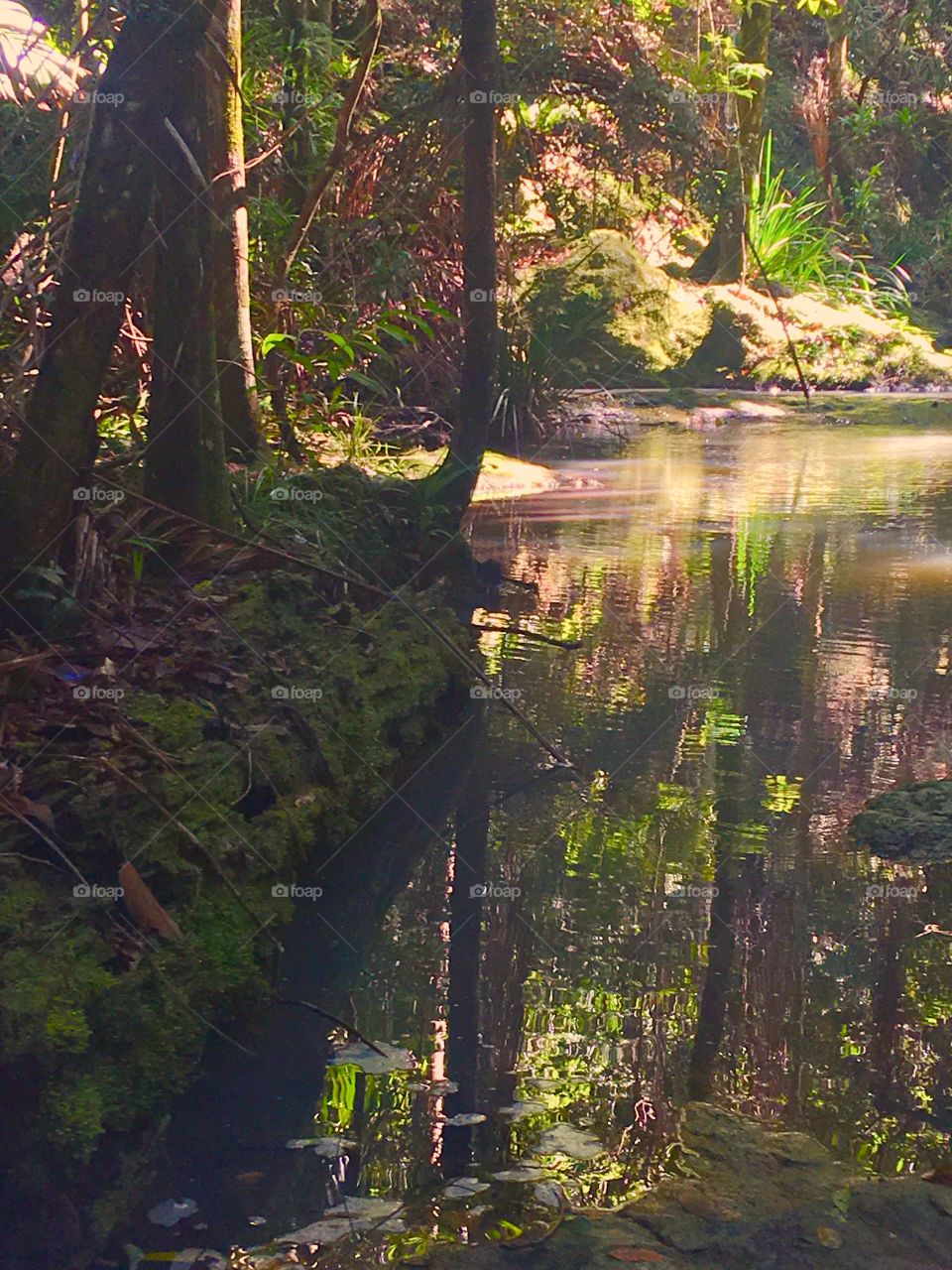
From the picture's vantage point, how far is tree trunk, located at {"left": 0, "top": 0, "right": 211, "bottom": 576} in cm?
432

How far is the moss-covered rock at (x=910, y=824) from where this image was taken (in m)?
4.85

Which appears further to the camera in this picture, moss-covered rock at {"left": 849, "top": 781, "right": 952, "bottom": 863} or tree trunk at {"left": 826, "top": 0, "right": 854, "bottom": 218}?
tree trunk at {"left": 826, "top": 0, "right": 854, "bottom": 218}

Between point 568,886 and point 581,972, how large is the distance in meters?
0.60
